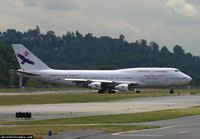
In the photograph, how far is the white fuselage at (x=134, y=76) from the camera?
371ft

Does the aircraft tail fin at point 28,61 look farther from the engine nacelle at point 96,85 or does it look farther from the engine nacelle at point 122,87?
the engine nacelle at point 122,87

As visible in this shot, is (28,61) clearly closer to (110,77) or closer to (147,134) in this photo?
(110,77)

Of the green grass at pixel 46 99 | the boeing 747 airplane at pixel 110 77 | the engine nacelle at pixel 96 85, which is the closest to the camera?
the green grass at pixel 46 99

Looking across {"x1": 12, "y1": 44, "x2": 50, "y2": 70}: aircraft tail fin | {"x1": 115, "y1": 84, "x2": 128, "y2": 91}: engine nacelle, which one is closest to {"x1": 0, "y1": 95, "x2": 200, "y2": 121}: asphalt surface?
{"x1": 115, "y1": 84, "x2": 128, "y2": 91}: engine nacelle

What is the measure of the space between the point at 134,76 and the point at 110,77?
3997 mm

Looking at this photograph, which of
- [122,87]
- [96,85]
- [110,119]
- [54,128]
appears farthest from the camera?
[122,87]

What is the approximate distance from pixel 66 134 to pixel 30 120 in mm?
10432

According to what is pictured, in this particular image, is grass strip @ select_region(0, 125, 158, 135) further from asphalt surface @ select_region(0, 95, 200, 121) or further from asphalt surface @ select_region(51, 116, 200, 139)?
asphalt surface @ select_region(0, 95, 200, 121)

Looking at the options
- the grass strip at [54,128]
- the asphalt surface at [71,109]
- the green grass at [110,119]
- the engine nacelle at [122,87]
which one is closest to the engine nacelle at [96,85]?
the engine nacelle at [122,87]

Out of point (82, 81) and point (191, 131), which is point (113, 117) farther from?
point (82, 81)

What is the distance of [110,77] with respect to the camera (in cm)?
11462

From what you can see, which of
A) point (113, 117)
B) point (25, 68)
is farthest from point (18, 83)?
point (113, 117)

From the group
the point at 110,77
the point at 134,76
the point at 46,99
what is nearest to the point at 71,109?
the point at 46,99

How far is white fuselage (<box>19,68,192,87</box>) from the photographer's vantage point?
113 metres
